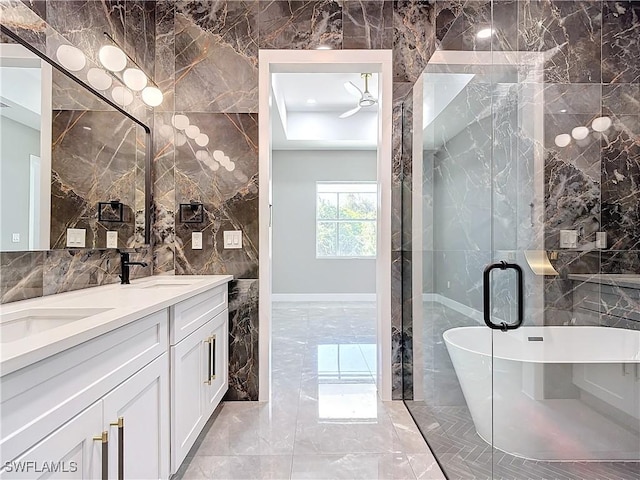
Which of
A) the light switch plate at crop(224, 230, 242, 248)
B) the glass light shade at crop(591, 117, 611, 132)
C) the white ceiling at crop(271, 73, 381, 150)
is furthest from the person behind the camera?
the white ceiling at crop(271, 73, 381, 150)

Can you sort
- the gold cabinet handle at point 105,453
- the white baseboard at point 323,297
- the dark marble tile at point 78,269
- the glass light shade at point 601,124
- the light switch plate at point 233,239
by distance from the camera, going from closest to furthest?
the gold cabinet handle at point 105,453 → the glass light shade at point 601,124 → the dark marble tile at point 78,269 → the light switch plate at point 233,239 → the white baseboard at point 323,297

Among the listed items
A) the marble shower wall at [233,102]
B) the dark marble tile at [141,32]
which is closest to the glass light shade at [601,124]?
the marble shower wall at [233,102]

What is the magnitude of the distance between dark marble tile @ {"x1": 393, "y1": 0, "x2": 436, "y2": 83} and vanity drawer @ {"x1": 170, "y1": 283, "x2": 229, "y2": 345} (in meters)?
1.97

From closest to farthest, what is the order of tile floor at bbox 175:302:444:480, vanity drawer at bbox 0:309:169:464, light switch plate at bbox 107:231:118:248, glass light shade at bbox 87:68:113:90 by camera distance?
1. vanity drawer at bbox 0:309:169:464
2. tile floor at bbox 175:302:444:480
3. glass light shade at bbox 87:68:113:90
4. light switch plate at bbox 107:231:118:248

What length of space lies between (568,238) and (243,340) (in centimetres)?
208

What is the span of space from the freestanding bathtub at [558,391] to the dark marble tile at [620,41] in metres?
1.01

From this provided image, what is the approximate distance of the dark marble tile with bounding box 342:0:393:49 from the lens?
9.07 feet

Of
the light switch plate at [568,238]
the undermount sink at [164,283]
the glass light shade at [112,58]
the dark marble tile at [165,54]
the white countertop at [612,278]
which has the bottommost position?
the undermount sink at [164,283]

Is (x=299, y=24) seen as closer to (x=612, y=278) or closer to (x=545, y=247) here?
(x=545, y=247)

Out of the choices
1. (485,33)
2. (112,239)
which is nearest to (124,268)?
(112,239)

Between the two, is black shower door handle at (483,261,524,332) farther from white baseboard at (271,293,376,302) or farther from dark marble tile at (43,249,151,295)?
white baseboard at (271,293,376,302)

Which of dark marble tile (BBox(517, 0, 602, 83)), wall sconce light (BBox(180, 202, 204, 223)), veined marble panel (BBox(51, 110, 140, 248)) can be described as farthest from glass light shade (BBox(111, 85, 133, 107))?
dark marble tile (BBox(517, 0, 602, 83))

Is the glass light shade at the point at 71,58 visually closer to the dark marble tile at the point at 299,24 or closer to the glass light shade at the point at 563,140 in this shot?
the dark marble tile at the point at 299,24

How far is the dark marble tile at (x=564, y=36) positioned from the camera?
162 cm
